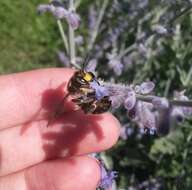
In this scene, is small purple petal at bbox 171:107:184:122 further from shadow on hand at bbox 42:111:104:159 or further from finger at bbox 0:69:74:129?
finger at bbox 0:69:74:129

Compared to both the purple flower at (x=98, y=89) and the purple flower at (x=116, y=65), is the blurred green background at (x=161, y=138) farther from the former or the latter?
the purple flower at (x=98, y=89)

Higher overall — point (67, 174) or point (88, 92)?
point (88, 92)

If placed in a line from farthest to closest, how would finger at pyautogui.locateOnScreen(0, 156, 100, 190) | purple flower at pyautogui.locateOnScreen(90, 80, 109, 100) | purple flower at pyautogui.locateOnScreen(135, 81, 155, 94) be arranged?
1. finger at pyautogui.locateOnScreen(0, 156, 100, 190)
2. purple flower at pyautogui.locateOnScreen(135, 81, 155, 94)
3. purple flower at pyautogui.locateOnScreen(90, 80, 109, 100)

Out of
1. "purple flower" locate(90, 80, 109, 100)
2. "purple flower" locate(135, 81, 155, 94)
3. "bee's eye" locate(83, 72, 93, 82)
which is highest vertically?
"bee's eye" locate(83, 72, 93, 82)

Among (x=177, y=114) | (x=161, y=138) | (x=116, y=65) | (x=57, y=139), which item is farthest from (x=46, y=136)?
(x=161, y=138)

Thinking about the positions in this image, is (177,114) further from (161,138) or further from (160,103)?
(161,138)

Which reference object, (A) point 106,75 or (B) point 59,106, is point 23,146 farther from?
(A) point 106,75

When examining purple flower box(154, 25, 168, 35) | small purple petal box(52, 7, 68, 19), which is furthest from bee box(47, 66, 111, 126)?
purple flower box(154, 25, 168, 35)
